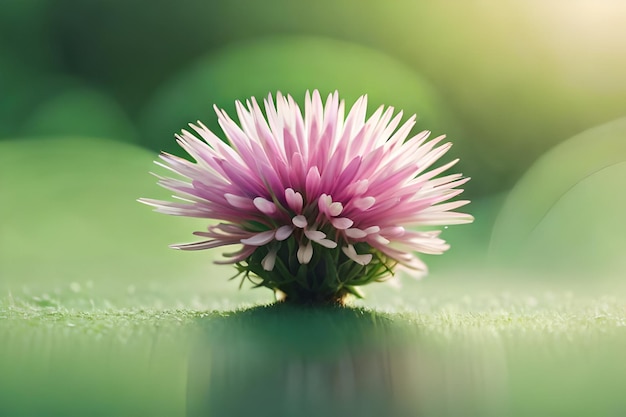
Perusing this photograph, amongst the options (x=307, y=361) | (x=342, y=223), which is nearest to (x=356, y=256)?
(x=342, y=223)

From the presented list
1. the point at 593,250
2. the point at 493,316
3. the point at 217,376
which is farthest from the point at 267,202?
the point at 593,250

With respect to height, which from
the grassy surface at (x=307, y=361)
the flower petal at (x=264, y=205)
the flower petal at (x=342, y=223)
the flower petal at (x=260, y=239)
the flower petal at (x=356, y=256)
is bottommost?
the grassy surface at (x=307, y=361)

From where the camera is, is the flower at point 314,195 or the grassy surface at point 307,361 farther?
the flower at point 314,195

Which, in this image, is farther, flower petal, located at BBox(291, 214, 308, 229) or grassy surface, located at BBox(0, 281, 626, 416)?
flower petal, located at BBox(291, 214, 308, 229)

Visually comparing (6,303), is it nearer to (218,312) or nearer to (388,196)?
(218,312)

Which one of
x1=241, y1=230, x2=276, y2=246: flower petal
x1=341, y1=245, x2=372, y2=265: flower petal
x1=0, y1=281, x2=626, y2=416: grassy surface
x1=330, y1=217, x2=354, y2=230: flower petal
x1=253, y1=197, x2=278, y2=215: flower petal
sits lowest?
x1=0, y1=281, x2=626, y2=416: grassy surface
